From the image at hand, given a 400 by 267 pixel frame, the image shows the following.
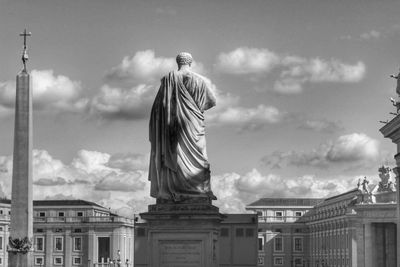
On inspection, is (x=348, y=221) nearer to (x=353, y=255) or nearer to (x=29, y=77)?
(x=353, y=255)

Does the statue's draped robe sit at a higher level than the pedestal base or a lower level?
higher

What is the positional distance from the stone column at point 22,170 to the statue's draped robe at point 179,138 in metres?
24.8

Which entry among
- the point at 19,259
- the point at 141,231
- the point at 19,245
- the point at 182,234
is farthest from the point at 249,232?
the point at 182,234

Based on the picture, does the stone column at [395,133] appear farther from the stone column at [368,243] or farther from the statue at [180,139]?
the statue at [180,139]

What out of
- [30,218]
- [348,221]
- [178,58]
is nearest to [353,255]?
[348,221]

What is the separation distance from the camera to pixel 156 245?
A: 32.8 meters

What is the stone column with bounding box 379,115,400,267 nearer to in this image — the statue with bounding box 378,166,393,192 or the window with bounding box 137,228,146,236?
the window with bounding box 137,228,146,236

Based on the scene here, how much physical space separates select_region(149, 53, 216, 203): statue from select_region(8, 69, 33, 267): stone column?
24.8 m

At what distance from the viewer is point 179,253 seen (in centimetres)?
3278

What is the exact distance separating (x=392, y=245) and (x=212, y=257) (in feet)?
282

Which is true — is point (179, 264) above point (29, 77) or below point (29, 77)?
below

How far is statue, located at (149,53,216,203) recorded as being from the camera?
33344 mm

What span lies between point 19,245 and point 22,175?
12.7ft

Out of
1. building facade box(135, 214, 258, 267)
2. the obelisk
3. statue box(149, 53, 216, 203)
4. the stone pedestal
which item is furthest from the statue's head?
the obelisk
